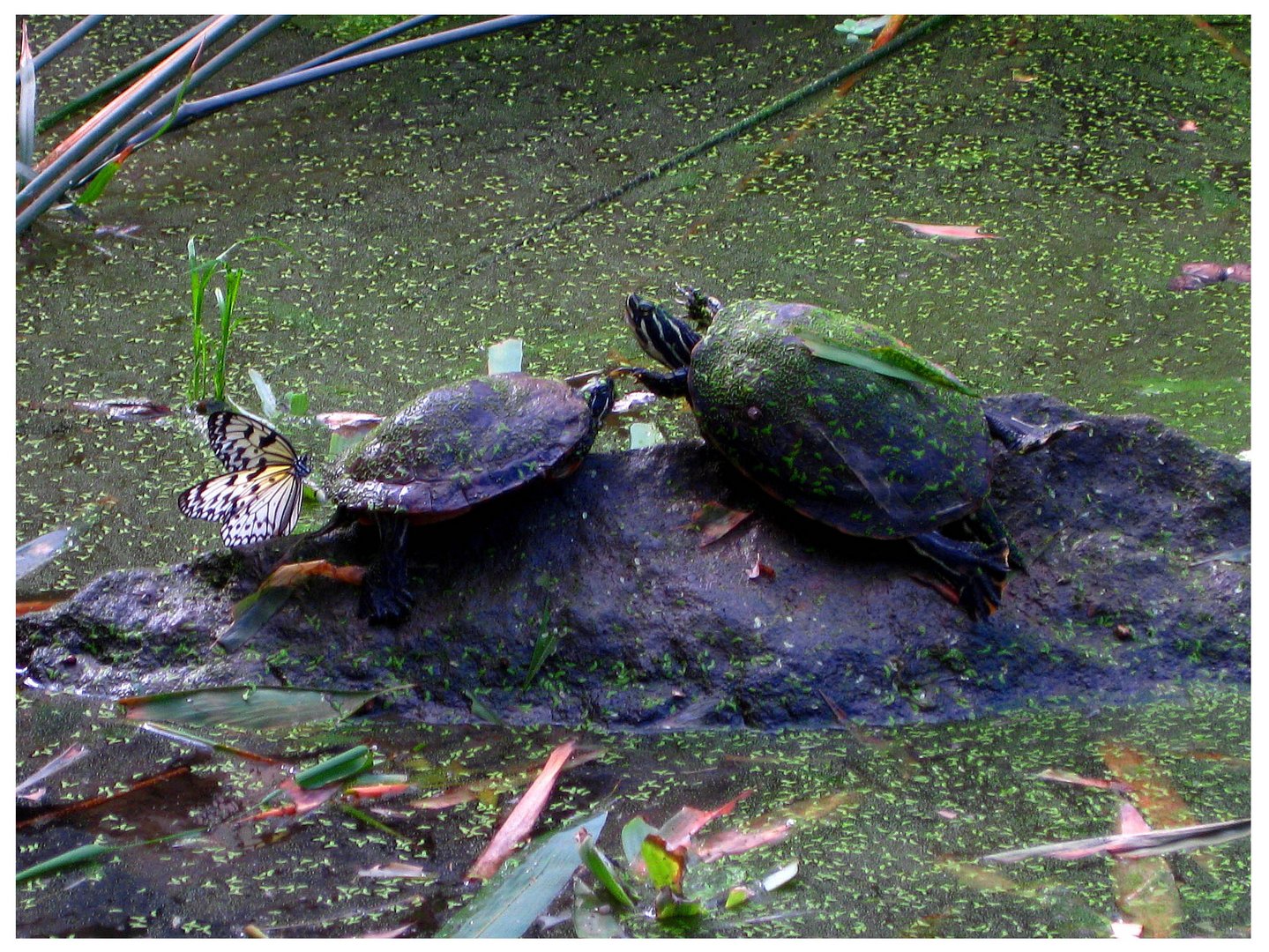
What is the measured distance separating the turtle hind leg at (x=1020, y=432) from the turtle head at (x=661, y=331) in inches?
20.4

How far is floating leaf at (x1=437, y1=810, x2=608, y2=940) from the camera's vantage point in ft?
5.24

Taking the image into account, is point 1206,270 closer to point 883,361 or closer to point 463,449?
point 883,361

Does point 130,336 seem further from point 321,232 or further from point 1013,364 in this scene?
point 1013,364

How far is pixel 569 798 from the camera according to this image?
1.84 m

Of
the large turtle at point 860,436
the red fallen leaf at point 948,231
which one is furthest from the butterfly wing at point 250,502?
the red fallen leaf at point 948,231

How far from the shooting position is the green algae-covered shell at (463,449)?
6.75 ft

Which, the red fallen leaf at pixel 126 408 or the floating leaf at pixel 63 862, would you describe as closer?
the floating leaf at pixel 63 862

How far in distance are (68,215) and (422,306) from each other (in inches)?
42.7

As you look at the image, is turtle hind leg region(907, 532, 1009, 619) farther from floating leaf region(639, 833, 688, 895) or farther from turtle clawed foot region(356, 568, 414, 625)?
turtle clawed foot region(356, 568, 414, 625)

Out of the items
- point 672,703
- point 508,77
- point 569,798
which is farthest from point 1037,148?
point 569,798

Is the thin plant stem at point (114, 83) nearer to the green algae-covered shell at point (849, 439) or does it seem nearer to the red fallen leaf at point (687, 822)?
the green algae-covered shell at point (849, 439)

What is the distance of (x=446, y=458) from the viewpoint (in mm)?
2070

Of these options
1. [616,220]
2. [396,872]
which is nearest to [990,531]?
[396,872]

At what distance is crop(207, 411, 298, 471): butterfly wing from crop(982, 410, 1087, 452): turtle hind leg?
3.79 feet
